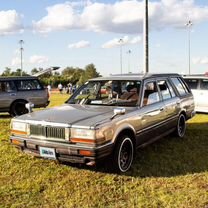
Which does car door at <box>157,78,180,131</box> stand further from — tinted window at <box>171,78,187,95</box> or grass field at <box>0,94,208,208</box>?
grass field at <box>0,94,208,208</box>

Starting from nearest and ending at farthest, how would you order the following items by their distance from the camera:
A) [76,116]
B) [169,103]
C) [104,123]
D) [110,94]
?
[104,123], [76,116], [110,94], [169,103]

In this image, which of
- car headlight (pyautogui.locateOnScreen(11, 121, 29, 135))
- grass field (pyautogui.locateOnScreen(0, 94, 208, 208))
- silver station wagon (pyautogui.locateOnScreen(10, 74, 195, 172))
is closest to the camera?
Result: grass field (pyautogui.locateOnScreen(0, 94, 208, 208))

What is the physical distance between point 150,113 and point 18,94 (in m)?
7.65

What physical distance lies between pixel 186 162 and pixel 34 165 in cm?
272

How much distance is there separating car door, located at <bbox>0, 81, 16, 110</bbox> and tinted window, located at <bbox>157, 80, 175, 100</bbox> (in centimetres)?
693

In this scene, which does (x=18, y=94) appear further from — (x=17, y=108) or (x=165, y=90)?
(x=165, y=90)

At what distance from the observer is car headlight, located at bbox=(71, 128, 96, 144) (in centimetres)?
516

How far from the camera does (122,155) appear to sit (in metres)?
5.80

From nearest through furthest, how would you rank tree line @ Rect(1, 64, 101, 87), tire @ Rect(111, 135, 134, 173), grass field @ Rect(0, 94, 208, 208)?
grass field @ Rect(0, 94, 208, 208) < tire @ Rect(111, 135, 134, 173) < tree line @ Rect(1, 64, 101, 87)

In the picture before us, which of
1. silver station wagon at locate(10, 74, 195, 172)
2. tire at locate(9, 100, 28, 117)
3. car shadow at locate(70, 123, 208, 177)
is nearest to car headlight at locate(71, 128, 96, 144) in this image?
silver station wagon at locate(10, 74, 195, 172)

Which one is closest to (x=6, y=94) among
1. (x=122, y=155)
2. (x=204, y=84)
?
(x=204, y=84)

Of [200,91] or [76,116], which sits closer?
[76,116]

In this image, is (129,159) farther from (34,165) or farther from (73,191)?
(34,165)

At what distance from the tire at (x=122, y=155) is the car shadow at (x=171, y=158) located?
0.14 m
